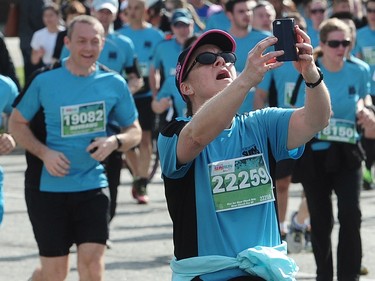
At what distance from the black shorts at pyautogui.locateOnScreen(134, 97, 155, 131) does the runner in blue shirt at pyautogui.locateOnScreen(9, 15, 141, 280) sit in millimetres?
5820

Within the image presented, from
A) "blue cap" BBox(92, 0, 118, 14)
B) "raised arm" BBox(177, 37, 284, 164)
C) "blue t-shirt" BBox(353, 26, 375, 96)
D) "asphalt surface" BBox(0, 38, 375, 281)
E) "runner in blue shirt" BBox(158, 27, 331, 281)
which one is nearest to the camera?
"raised arm" BBox(177, 37, 284, 164)

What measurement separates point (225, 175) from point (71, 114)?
2.88 m

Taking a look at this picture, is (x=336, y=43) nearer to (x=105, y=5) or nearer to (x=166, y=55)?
(x=105, y=5)

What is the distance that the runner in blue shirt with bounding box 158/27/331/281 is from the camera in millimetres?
5098

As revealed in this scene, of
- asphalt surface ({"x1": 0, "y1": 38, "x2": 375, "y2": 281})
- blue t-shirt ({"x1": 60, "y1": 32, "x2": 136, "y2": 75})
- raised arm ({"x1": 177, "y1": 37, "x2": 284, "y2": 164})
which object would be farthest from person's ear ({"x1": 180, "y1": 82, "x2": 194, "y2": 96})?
blue t-shirt ({"x1": 60, "y1": 32, "x2": 136, "y2": 75})

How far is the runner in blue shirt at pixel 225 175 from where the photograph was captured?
5.10m

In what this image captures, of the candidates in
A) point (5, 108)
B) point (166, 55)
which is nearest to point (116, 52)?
point (166, 55)

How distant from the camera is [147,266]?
10.0 meters

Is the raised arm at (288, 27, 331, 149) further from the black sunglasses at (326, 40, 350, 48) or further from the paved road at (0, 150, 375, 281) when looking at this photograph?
the paved road at (0, 150, 375, 281)

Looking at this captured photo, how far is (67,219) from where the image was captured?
307 inches

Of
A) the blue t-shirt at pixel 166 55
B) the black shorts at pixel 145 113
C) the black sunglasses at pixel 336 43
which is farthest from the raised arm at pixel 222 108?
the black shorts at pixel 145 113

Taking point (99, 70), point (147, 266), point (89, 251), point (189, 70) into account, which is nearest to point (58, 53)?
point (147, 266)

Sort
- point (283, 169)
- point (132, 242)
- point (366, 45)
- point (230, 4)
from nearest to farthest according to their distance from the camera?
1. point (283, 169)
2. point (132, 242)
3. point (230, 4)
4. point (366, 45)

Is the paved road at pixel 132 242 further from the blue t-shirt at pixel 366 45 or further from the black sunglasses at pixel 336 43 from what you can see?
the black sunglasses at pixel 336 43
